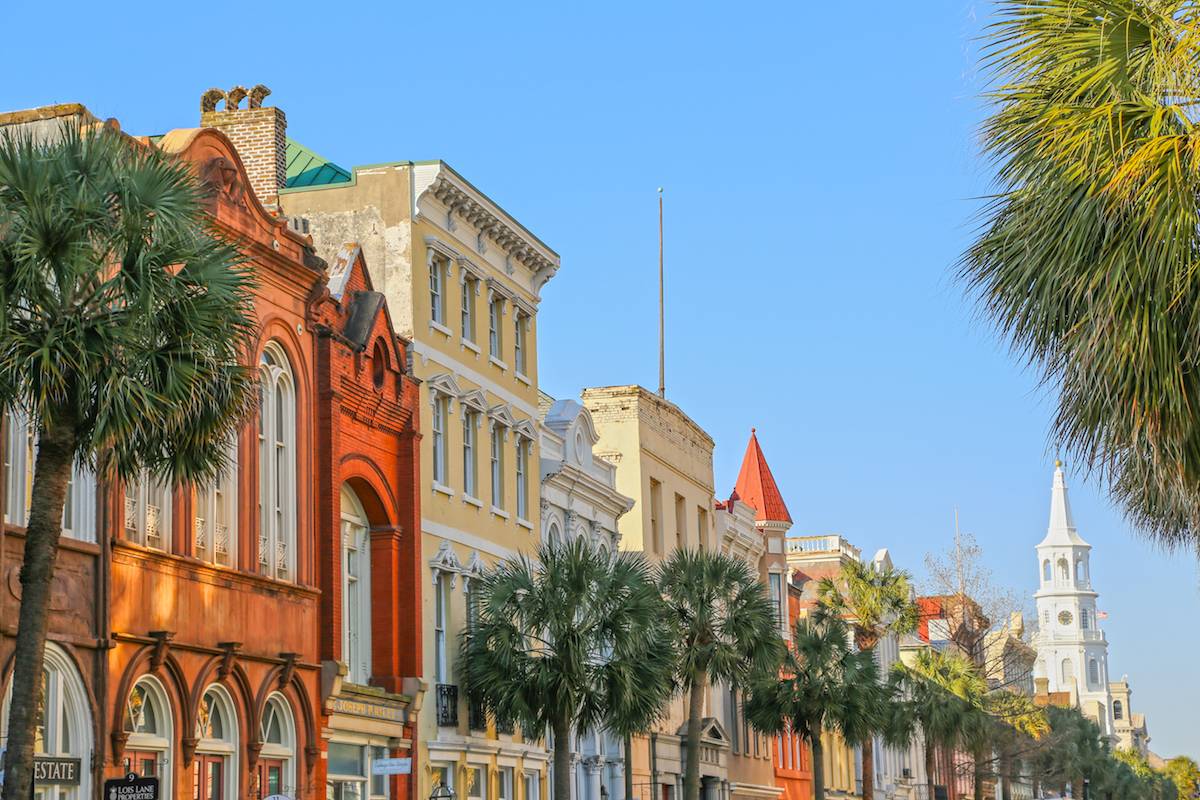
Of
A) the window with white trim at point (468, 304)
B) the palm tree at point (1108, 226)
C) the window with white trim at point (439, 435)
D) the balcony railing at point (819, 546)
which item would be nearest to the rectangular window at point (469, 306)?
the window with white trim at point (468, 304)

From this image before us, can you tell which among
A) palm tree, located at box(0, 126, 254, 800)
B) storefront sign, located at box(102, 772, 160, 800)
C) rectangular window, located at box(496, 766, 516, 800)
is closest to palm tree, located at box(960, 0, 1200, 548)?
palm tree, located at box(0, 126, 254, 800)

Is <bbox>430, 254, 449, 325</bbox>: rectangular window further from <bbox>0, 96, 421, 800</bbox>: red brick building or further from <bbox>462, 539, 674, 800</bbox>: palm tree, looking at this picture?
<bbox>462, 539, 674, 800</bbox>: palm tree

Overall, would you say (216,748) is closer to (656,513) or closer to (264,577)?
(264,577)

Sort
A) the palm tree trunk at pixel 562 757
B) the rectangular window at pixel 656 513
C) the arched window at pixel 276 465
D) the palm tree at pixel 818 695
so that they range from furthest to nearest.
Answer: the rectangular window at pixel 656 513
the palm tree at pixel 818 695
the palm tree trunk at pixel 562 757
the arched window at pixel 276 465

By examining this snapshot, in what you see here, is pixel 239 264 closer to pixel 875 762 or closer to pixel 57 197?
pixel 57 197

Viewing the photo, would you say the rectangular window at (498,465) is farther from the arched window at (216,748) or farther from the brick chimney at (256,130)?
the arched window at (216,748)

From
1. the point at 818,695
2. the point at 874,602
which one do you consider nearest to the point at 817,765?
the point at 818,695

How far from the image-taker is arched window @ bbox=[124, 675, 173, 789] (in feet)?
95.2

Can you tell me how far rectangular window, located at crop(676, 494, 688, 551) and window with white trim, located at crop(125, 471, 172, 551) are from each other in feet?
116

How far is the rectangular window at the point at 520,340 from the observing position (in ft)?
160

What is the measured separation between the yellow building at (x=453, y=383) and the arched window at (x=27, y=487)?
12.5m

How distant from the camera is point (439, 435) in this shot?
43.0 m

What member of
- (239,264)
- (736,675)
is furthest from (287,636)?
(736,675)

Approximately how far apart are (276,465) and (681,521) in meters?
31.7
